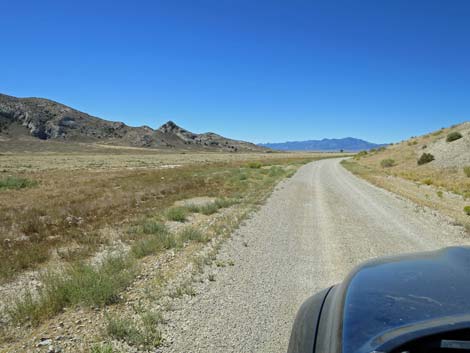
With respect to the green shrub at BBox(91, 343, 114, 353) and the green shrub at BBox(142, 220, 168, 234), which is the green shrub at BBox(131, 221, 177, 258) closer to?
the green shrub at BBox(142, 220, 168, 234)

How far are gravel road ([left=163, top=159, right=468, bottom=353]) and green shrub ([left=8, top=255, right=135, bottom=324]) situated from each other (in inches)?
56.6

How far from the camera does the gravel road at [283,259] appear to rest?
166 inches

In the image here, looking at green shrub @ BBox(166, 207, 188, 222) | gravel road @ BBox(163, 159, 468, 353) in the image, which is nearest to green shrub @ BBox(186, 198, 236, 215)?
green shrub @ BBox(166, 207, 188, 222)

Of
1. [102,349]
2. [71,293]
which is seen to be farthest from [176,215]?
[102,349]

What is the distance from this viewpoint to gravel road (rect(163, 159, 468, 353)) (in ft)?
13.8

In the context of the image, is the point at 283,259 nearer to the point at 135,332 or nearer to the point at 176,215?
the point at 135,332

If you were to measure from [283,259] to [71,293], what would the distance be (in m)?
4.41

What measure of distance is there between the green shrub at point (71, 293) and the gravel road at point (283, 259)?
4.72 ft

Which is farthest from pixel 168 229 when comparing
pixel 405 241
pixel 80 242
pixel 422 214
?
pixel 422 214

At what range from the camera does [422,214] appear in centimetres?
1239

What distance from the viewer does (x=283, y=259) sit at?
23.6ft

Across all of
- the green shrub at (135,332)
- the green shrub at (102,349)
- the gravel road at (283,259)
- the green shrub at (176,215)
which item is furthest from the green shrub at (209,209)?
the green shrub at (102,349)

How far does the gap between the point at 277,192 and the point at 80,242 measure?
12096 mm

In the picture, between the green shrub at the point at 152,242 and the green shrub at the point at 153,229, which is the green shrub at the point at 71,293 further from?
the green shrub at the point at 153,229
